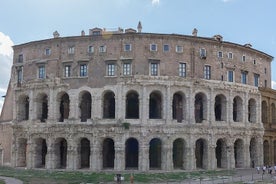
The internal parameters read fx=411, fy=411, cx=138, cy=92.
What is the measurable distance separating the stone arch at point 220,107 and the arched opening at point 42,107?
19118 mm

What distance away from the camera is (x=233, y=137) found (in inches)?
1761

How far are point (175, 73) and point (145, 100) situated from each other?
4275 millimetres

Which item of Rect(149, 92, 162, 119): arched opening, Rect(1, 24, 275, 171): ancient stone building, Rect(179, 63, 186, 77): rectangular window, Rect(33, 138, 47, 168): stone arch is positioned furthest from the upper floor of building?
Rect(33, 138, 47, 168): stone arch

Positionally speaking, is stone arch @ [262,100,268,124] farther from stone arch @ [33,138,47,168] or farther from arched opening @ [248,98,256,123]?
stone arch @ [33,138,47,168]

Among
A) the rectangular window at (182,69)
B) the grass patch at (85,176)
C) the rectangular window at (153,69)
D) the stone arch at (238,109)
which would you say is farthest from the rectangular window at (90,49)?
the stone arch at (238,109)

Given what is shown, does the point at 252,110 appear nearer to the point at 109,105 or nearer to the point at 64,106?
the point at 109,105

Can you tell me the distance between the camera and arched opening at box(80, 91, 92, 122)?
143 ft

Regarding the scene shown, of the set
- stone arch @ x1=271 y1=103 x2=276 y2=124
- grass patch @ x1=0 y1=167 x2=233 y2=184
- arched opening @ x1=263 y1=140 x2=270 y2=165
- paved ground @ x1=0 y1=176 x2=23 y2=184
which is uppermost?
stone arch @ x1=271 y1=103 x2=276 y2=124

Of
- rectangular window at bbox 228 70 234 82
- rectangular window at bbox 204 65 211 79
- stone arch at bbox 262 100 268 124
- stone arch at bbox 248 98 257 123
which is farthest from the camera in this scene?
stone arch at bbox 262 100 268 124

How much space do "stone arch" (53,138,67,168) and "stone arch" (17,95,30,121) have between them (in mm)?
5569

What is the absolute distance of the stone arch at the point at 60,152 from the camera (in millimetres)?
42938

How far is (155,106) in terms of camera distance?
44.9 metres

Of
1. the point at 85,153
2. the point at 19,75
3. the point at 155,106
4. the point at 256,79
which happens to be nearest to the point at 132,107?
the point at 155,106

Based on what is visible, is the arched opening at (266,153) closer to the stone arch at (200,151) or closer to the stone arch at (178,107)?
the stone arch at (200,151)
